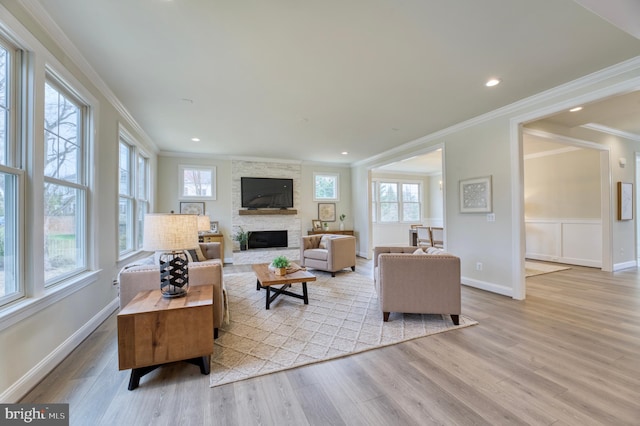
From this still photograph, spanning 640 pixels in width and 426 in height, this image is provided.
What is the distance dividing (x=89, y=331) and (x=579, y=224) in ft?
27.2

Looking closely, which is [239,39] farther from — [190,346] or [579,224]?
[579,224]

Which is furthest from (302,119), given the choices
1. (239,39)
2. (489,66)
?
(489,66)

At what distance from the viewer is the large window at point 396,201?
336 inches

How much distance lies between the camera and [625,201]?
5.02 meters

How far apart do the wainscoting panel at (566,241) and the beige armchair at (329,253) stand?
4614 millimetres

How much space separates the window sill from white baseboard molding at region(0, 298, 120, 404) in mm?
384

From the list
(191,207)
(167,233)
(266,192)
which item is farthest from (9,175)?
(266,192)

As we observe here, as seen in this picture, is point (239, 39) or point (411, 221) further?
point (411, 221)

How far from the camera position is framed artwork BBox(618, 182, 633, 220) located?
195 inches

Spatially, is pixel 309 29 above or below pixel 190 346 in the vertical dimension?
above

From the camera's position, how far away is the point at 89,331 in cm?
255

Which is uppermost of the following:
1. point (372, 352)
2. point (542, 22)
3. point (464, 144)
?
point (542, 22)

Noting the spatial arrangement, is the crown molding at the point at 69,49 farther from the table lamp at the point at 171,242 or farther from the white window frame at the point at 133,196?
the table lamp at the point at 171,242

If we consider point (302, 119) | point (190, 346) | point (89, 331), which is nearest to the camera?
point (190, 346)
